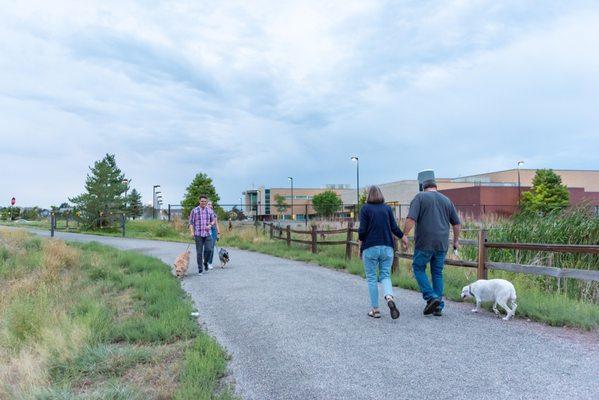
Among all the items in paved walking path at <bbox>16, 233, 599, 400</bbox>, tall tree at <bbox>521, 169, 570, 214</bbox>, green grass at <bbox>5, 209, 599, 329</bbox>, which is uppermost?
tall tree at <bbox>521, 169, 570, 214</bbox>

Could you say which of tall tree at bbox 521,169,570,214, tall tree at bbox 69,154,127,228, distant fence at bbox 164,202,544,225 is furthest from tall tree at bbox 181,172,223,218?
tall tree at bbox 521,169,570,214

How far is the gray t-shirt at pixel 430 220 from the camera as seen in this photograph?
6660 mm

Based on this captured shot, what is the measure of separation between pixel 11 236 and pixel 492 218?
19.4 m

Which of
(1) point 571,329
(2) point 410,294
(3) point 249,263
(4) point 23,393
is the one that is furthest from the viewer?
(3) point 249,263

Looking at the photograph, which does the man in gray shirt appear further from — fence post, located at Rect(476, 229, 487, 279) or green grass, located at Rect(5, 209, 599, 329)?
fence post, located at Rect(476, 229, 487, 279)

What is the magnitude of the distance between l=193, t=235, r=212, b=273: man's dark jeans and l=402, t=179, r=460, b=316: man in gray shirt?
21.3 ft

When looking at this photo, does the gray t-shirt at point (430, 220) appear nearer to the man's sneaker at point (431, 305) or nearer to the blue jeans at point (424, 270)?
the blue jeans at point (424, 270)

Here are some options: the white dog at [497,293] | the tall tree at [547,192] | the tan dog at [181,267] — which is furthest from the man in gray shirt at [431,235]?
the tall tree at [547,192]

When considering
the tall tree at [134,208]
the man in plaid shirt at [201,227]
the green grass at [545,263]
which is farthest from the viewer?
the tall tree at [134,208]

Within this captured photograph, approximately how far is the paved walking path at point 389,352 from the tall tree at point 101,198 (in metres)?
28.0

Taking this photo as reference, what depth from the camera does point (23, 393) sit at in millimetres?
3973

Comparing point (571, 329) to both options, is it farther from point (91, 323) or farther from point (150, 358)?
point (91, 323)

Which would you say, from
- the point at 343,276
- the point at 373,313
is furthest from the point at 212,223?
the point at 373,313

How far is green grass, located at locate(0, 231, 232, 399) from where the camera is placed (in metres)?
4.11
